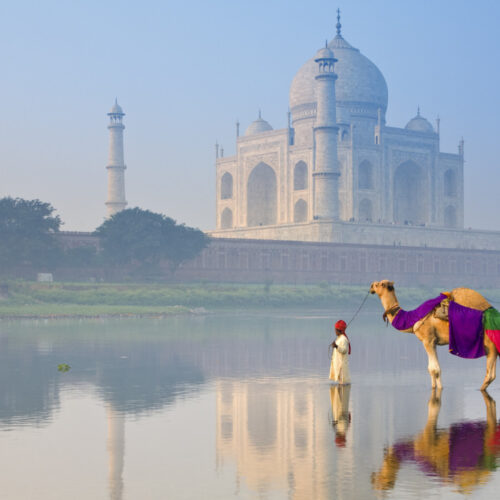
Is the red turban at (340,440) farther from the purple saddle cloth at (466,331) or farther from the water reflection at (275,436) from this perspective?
the purple saddle cloth at (466,331)

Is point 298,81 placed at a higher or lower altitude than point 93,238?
higher

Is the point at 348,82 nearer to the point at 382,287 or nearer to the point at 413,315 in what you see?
the point at 382,287

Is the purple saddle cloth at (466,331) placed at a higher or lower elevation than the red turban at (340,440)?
higher

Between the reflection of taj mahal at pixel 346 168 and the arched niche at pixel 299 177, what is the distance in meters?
0.08

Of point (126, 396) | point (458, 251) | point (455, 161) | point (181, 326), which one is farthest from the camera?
point (455, 161)

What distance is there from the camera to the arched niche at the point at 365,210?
260 feet

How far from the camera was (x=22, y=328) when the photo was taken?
2634 centimetres

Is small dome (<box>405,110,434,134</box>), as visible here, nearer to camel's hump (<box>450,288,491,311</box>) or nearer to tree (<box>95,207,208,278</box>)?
tree (<box>95,207,208,278</box>)

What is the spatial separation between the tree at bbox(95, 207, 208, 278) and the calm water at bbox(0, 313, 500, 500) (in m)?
33.6

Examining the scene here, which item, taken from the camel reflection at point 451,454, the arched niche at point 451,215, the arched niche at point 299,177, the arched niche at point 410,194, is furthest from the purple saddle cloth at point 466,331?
the arched niche at point 451,215

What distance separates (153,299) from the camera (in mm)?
42312

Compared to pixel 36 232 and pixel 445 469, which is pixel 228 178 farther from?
pixel 445 469

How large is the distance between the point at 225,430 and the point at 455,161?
79.1 metres

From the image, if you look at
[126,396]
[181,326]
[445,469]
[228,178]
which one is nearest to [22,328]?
[181,326]
